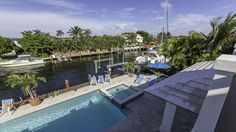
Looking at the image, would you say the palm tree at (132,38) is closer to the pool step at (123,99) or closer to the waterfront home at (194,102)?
the pool step at (123,99)

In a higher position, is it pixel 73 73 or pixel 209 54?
pixel 209 54

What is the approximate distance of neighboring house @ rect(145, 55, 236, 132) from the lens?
7.12ft

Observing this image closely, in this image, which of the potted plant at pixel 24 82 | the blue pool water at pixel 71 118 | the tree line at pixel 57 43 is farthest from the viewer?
the tree line at pixel 57 43

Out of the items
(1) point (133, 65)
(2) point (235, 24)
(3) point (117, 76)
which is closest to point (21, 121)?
→ (3) point (117, 76)

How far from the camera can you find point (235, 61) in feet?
6.20

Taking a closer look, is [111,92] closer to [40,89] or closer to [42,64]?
[40,89]

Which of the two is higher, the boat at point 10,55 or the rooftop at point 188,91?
the rooftop at point 188,91

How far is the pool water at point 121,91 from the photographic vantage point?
11.4 m

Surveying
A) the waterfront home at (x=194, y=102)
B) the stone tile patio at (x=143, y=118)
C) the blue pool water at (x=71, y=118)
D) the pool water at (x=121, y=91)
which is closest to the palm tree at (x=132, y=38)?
the pool water at (x=121, y=91)

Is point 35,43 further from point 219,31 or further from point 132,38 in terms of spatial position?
point 219,31

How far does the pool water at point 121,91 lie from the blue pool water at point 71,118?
40.8 inches

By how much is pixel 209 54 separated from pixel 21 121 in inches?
534

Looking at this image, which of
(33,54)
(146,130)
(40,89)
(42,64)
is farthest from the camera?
(33,54)

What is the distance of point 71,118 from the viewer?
29.4 ft
